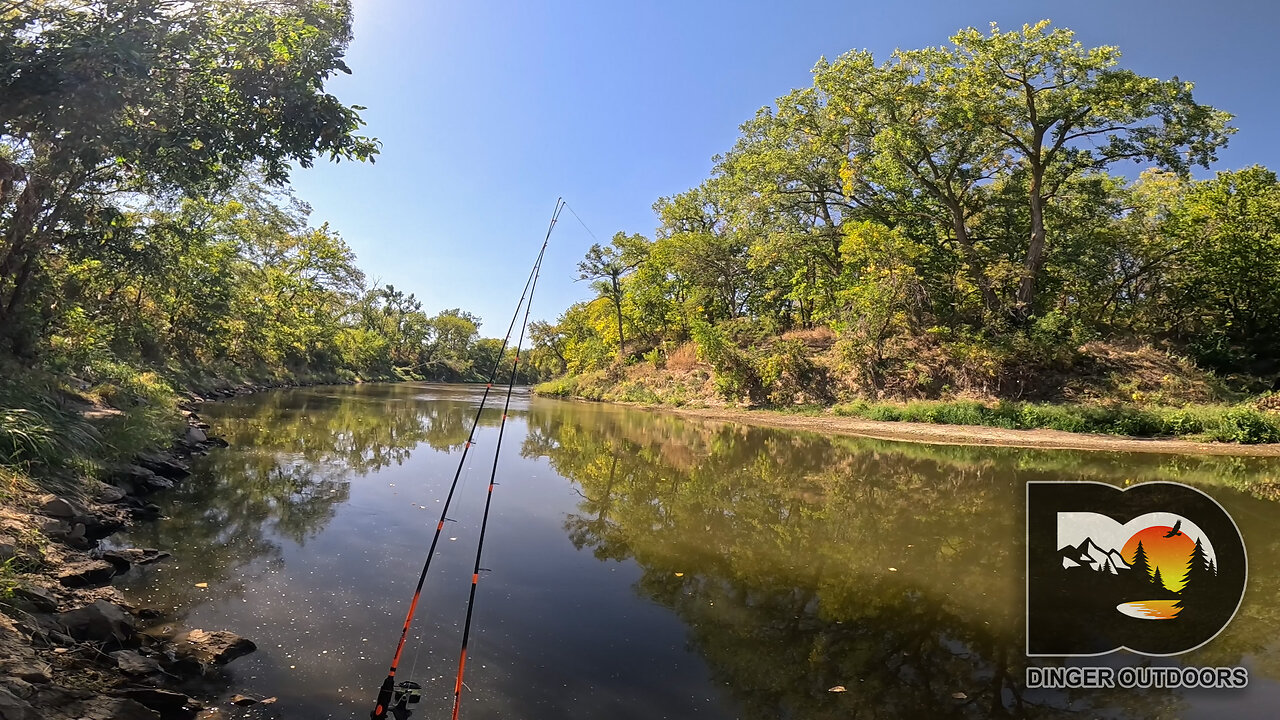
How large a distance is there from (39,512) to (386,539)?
10.9 feet

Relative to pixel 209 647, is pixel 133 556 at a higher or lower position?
higher

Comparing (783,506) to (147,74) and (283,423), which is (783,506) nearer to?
(147,74)

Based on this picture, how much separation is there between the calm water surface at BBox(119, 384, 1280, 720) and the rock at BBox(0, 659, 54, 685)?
0.86 metres

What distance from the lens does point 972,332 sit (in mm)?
26562

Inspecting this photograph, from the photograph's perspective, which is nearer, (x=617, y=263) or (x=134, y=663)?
(x=134, y=663)

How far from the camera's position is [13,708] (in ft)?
9.18

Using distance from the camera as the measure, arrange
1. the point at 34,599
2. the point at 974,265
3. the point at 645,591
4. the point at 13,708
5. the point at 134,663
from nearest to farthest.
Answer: the point at 13,708, the point at 134,663, the point at 34,599, the point at 645,591, the point at 974,265

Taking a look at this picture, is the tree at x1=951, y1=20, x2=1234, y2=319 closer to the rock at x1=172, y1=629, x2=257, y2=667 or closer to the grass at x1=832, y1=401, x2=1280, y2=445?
the grass at x1=832, y1=401, x2=1280, y2=445

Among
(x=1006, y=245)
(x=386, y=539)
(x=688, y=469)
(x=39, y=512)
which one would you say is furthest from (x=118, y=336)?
(x=1006, y=245)

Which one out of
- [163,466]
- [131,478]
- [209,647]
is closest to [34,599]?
[209,647]

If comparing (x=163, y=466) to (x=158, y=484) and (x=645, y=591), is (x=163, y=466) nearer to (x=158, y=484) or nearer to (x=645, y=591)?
(x=158, y=484)

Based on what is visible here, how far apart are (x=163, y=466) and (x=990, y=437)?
21912 mm

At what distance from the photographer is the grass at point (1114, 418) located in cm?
1775

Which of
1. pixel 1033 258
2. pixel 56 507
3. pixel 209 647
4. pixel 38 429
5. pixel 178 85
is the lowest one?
pixel 209 647
